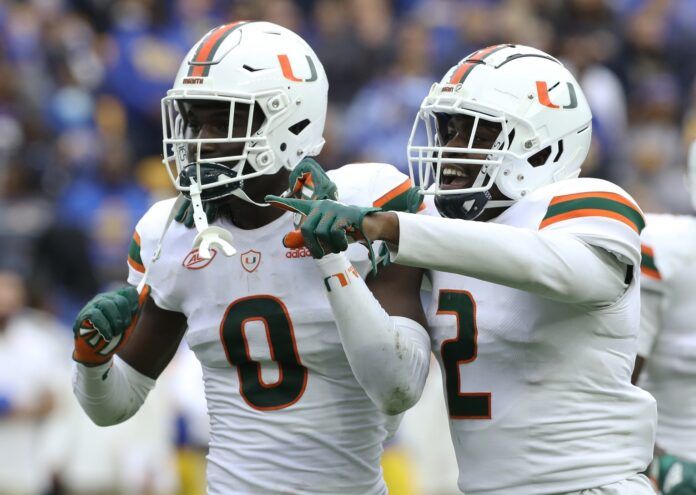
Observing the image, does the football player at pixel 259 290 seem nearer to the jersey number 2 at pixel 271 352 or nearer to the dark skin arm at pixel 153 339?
the jersey number 2 at pixel 271 352

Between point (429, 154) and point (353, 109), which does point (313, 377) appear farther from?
point (353, 109)

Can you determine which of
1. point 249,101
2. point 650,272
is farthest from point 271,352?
point 650,272

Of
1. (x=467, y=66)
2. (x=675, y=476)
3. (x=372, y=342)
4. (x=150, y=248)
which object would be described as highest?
(x=467, y=66)

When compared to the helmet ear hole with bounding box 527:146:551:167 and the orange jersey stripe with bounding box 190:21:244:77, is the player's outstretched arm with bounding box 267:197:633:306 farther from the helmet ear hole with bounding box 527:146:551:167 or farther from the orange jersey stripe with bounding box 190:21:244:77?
the orange jersey stripe with bounding box 190:21:244:77

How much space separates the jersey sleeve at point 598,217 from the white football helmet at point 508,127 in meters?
0.15

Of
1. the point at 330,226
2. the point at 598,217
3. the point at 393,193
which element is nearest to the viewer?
the point at 330,226

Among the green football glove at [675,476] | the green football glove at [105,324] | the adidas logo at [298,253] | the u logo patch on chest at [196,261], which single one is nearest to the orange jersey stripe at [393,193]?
the adidas logo at [298,253]

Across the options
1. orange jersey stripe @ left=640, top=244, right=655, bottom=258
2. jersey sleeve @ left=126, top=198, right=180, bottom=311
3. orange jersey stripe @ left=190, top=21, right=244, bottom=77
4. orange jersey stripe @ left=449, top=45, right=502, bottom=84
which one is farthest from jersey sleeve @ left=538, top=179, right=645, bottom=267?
jersey sleeve @ left=126, top=198, right=180, bottom=311

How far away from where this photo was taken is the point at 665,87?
9.08m

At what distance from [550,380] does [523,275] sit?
1.14ft

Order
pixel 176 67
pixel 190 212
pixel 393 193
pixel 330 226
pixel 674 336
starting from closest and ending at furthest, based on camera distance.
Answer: pixel 330 226 → pixel 393 193 → pixel 190 212 → pixel 674 336 → pixel 176 67

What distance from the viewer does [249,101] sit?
3.46m

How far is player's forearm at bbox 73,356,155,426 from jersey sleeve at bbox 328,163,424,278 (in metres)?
0.77

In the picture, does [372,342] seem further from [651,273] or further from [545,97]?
[651,273]
